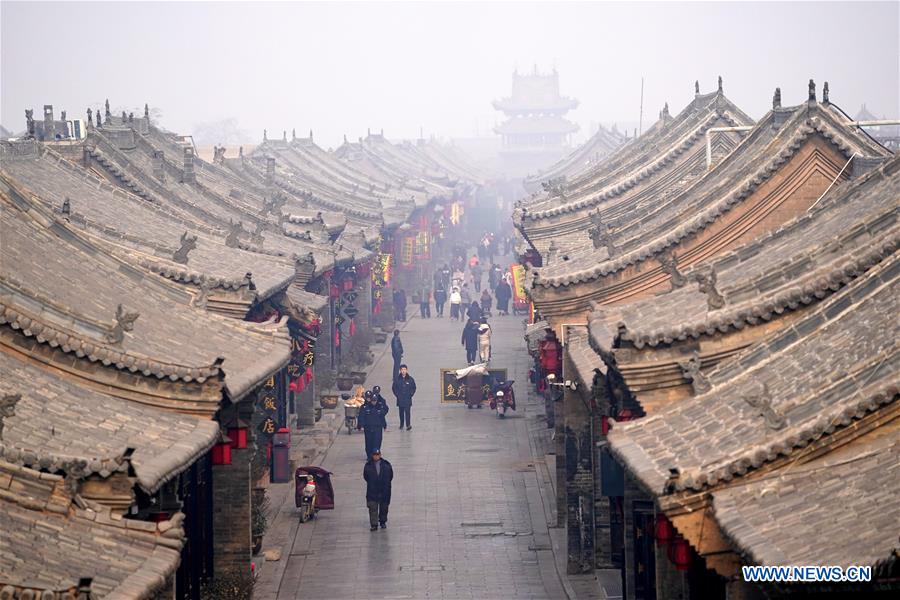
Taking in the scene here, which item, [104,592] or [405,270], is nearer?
[104,592]

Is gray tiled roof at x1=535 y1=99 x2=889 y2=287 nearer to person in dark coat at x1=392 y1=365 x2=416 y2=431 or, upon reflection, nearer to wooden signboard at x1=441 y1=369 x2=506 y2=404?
person in dark coat at x1=392 y1=365 x2=416 y2=431

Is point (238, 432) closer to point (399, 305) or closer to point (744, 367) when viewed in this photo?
point (744, 367)

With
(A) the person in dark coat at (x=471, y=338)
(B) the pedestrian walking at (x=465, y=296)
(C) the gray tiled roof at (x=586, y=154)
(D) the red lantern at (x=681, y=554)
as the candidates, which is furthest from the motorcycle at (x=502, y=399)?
(C) the gray tiled roof at (x=586, y=154)

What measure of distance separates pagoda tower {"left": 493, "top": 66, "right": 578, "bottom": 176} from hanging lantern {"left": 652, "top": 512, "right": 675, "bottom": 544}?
5135 inches

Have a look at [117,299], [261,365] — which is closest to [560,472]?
[261,365]

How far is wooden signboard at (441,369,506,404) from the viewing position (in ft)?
121

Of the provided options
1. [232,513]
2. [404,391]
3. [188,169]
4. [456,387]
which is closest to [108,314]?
[232,513]

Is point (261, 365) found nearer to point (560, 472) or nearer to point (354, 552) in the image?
point (354, 552)

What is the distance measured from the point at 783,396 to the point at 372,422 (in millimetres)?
15016

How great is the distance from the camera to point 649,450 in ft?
51.7

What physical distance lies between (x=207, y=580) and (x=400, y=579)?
289 cm

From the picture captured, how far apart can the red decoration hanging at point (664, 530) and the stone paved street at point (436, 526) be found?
630 centimetres

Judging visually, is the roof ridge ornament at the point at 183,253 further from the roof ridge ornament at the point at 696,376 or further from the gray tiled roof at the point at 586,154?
the gray tiled roof at the point at 586,154

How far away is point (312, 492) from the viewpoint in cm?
2608
